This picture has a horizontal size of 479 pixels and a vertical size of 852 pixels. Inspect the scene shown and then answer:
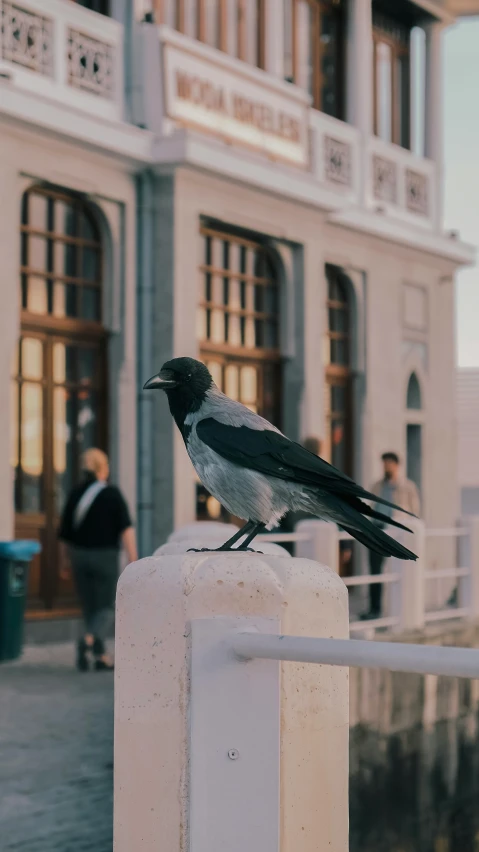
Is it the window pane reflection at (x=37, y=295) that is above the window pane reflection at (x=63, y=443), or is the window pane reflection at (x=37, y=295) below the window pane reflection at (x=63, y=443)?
above

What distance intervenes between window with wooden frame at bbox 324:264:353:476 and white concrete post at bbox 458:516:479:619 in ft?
18.5

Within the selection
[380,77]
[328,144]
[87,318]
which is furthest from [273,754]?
[380,77]

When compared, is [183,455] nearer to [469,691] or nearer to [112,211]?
[112,211]

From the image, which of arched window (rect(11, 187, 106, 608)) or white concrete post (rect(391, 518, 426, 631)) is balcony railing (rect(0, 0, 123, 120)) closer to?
arched window (rect(11, 187, 106, 608))

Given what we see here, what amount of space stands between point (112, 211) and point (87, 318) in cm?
113

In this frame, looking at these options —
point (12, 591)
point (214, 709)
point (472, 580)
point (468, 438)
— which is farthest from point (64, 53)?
point (468, 438)

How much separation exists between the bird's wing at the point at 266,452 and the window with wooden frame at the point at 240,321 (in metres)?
11.9

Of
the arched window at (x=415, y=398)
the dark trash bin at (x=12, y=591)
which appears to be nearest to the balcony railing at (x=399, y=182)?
the arched window at (x=415, y=398)

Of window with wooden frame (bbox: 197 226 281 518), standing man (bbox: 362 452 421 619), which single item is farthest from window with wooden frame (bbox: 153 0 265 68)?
standing man (bbox: 362 452 421 619)

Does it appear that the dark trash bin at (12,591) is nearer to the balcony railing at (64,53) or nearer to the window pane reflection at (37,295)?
the window pane reflection at (37,295)

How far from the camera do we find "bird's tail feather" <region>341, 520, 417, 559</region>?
3.33 metres

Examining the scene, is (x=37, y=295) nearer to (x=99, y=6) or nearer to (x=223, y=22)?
(x=99, y=6)

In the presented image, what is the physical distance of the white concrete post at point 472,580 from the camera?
13.1 meters

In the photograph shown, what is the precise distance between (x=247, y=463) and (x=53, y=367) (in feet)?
34.6
